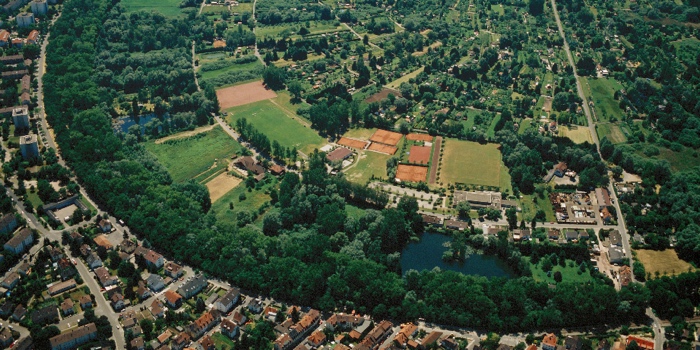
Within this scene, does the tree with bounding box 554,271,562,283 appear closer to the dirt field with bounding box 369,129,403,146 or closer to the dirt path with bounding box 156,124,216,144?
the dirt field with bounding box 369,129,403,146

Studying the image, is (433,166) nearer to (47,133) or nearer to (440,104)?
(440,104)

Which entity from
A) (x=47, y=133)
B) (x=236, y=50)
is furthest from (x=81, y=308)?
(x=236, y=50)

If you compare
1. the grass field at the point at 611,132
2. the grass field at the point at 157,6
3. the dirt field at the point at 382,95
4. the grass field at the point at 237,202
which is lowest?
the grass field at the point at 611,132

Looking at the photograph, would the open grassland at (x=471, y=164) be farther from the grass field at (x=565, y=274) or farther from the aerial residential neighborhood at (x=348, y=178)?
the grass field at (x=565, y=274)

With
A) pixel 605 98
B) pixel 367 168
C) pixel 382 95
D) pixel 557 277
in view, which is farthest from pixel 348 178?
pixel 605 98

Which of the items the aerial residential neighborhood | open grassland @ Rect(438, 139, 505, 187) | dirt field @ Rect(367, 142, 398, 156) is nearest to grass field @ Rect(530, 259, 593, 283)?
the aerial residential neighborhood

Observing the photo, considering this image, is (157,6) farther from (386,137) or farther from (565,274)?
(565,274)

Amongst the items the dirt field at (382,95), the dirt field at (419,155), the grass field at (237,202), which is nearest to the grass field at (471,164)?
the dirt field at (419,155)
